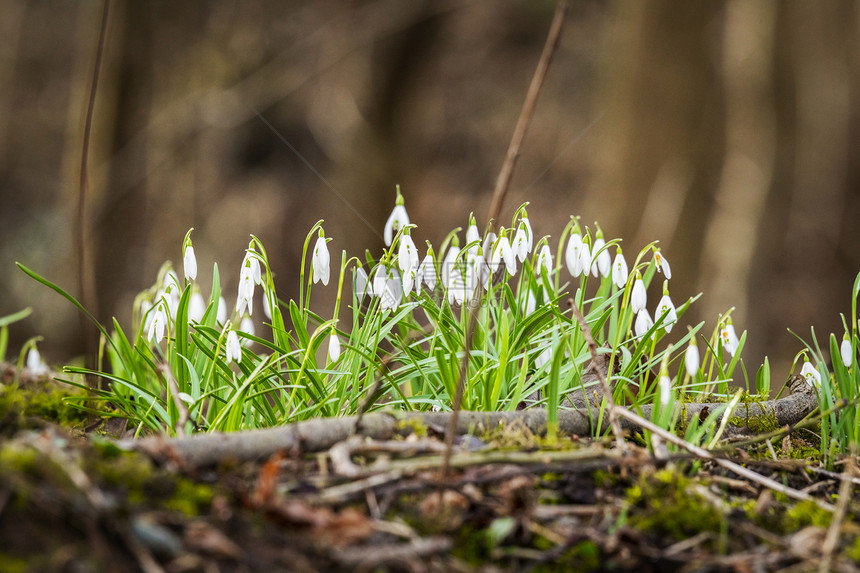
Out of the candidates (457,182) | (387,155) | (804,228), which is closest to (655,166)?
(804,228)

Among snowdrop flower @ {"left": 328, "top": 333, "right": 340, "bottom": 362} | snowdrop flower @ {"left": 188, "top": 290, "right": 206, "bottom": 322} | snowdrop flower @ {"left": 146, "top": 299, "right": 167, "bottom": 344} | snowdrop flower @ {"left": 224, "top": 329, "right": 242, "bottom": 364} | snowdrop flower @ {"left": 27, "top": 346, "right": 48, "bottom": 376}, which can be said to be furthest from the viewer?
snowdrop flower @ {"left": 188, "top": 290, "right": 206, "bottom": 322}

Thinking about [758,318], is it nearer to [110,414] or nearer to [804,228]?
[804,228]

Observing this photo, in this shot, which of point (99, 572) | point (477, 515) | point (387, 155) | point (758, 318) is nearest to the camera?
point (99, 572)

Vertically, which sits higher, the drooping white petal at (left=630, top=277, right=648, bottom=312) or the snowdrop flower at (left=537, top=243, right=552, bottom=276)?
the snowdrop flower at (left=537, top=243, right=552, bottom=276)

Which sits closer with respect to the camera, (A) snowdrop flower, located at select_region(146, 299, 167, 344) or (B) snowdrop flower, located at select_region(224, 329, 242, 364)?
(B) snowdrop flower, located at select_region(224, 329, 242, 364)

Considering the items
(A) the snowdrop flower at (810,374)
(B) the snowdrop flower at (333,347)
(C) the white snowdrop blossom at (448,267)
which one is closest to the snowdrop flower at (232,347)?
(B) the snowdrop flower at (333,347)

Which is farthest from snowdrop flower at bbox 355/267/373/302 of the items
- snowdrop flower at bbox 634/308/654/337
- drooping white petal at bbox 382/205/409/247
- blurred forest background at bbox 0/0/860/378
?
snowdrop flower at bbox 634/308/654/337

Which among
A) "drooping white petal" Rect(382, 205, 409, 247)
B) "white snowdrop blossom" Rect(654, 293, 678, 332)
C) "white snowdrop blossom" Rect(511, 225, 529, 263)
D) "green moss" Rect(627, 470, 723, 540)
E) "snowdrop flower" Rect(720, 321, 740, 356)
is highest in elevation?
→ "drooping white petal" Rect(382, 205, 409, 247)

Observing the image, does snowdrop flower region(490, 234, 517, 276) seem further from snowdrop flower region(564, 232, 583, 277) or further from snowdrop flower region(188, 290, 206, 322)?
snowdrop flower region(188, 290, 206, 322)

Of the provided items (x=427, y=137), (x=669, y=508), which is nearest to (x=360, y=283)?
(x=669, y=508)

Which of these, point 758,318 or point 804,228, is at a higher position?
point 804,228
